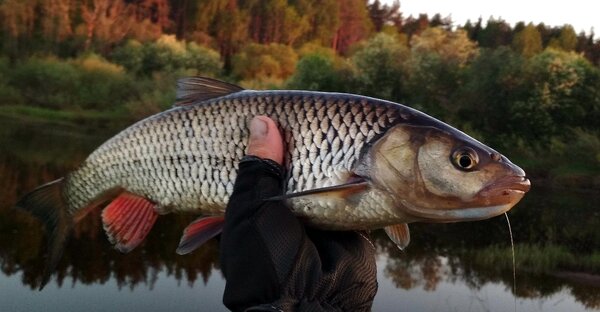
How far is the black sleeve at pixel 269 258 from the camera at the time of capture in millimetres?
1870

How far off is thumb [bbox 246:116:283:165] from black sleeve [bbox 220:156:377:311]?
0.03m

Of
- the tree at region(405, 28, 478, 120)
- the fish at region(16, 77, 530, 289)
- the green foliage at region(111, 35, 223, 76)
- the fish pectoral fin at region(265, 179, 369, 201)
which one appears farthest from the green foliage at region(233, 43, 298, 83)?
the fish pectoral fin at region(265, 179, 369, 201)

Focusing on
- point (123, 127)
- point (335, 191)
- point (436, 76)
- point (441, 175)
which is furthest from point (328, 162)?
point (123, 127)

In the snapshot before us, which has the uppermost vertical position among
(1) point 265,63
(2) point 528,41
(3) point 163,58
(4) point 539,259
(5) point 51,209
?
(2) point 528,41

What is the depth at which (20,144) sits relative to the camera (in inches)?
975

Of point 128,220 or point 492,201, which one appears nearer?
point 492,201

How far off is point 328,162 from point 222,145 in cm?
38

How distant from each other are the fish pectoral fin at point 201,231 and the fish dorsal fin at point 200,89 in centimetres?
42

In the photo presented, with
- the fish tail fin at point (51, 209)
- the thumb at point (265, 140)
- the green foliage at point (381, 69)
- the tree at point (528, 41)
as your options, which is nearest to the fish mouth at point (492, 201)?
the thumb at point (265, 140)

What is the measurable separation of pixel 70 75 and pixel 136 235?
1566 inches

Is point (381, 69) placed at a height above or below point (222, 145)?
below

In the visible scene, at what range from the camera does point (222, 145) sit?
223 centimetres

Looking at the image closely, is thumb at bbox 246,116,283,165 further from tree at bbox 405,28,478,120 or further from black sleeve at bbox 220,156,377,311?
tree at bbox 405,28,478,120

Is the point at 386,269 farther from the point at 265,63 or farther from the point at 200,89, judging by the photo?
the point at 265,63
